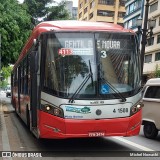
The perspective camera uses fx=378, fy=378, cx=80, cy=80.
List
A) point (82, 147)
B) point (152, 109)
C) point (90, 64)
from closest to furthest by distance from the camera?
point (90, 64) → point (82, 147) → point (152, 109)

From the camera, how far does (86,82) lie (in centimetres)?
877

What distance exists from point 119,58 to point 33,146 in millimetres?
3353

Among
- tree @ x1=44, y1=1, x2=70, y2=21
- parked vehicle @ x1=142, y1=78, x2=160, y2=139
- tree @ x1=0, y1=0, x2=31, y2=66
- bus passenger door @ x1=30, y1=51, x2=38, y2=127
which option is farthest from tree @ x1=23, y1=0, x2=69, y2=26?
bus passenger door @ x1=30, y1=51, x2=38, y2=127

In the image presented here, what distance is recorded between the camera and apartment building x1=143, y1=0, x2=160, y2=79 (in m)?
48.9

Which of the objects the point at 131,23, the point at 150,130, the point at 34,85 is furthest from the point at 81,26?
the point at 131,23

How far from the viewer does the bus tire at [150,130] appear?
1218 cm

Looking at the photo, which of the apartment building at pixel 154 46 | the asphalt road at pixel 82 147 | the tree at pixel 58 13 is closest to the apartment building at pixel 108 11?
the apartment building at pixel 154 46

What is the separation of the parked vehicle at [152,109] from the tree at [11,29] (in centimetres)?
1258

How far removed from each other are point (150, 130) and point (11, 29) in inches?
591

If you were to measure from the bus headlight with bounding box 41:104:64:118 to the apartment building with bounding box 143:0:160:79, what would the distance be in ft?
132

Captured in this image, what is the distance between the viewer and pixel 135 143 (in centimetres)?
1102

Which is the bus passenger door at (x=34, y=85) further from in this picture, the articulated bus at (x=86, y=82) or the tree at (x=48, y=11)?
the tree at (x=48, y=11)

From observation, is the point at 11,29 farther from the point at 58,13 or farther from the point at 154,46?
the point at 154,46

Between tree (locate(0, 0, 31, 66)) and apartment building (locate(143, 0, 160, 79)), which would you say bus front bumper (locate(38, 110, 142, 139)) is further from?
apartment building (locate(143, 0, 160, 79))
